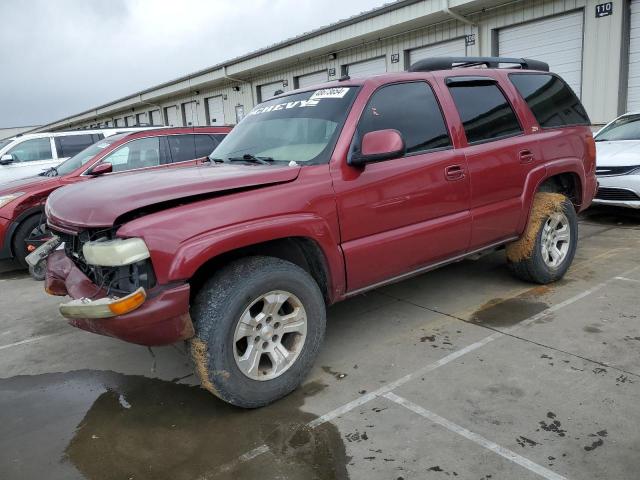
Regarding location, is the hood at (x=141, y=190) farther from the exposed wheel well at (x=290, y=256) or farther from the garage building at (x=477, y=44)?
the garage building at (x=477, y=44)

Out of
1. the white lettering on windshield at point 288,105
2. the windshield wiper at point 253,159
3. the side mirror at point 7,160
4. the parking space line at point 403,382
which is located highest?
the white lettering on windshield at point 288,105

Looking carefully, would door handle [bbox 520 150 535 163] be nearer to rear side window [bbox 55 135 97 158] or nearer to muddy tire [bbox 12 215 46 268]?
muddy tire [bbox 12 215 46 268]

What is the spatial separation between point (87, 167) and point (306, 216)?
16.7ft

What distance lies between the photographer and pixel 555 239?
477 cm

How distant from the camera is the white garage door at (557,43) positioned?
34.5ft

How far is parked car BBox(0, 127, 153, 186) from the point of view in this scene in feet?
33.5

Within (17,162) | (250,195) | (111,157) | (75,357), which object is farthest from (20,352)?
(17,162)

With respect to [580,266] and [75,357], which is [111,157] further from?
[580,266]

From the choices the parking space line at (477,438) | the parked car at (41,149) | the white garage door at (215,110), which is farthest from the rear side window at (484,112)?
the white garage door at (215,110)

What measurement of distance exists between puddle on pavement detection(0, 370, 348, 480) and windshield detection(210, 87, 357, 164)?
1.55 meters

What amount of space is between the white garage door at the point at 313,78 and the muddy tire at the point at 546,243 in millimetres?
12476

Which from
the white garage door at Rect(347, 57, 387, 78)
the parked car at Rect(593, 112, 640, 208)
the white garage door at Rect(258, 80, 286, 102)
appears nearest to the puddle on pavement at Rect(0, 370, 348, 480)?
the parked car at Rect(593, 112, 640, 208)

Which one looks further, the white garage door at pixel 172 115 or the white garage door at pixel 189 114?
the white garage door at pixel 172 115

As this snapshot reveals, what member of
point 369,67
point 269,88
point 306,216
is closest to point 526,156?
point 306,216
